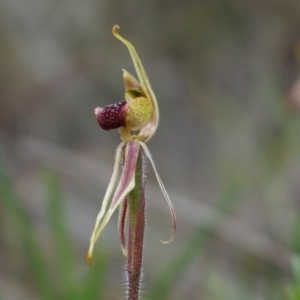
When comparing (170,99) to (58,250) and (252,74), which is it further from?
(58,250)

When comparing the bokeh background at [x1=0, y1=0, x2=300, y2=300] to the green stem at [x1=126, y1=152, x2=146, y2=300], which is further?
the bokeh background at [x1=0, y1=0, x2=300, y2=300]

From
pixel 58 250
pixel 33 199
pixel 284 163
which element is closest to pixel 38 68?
pixel 33 199

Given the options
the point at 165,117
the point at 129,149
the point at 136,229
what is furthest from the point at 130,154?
the point at 165,117

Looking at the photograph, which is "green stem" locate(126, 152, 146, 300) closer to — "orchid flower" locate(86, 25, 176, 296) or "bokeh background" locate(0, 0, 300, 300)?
"orchid flower" locate(86, 25, 176, 296)

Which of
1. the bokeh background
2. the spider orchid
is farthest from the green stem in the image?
the bokeh background

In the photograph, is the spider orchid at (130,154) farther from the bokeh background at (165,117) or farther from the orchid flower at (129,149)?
the bokeh background at (165,117)

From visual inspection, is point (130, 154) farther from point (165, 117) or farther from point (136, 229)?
point (165, 117)

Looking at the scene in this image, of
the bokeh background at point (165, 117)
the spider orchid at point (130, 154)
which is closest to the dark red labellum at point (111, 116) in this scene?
the spider orchid at point (130, 154)
